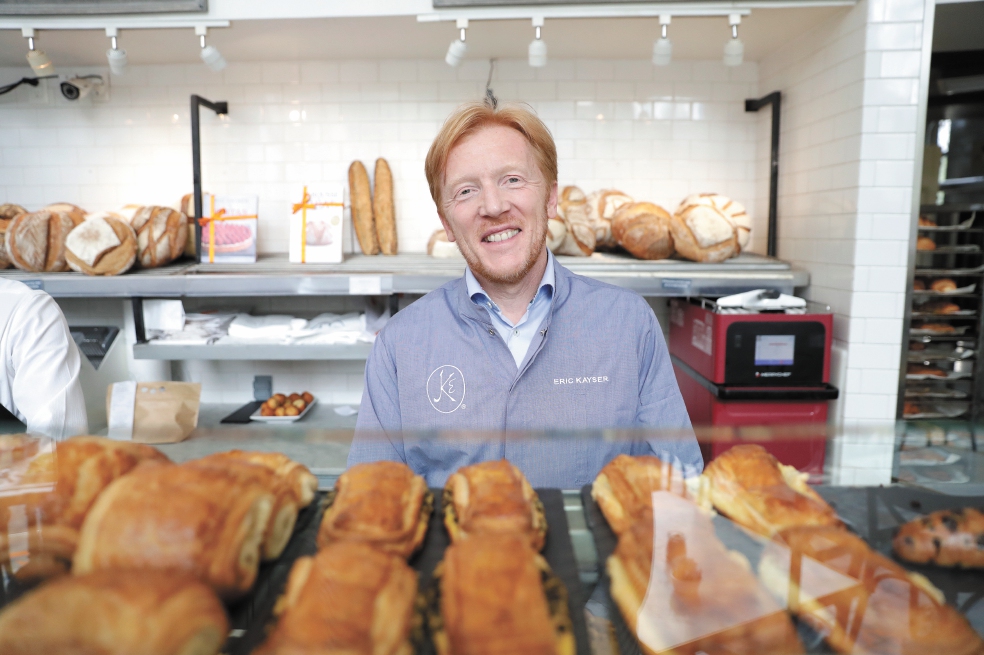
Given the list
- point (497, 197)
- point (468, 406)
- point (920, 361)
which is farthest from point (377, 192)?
point (920, 361)

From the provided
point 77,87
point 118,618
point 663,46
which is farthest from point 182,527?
point 77,87

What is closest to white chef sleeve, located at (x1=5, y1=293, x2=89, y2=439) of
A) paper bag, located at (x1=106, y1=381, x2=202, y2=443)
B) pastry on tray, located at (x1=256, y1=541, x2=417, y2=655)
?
paper bag, located at (x1=106, y1=381, x2=202, y2=443)

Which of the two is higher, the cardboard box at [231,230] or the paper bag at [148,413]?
the cardboard box at [231,230]

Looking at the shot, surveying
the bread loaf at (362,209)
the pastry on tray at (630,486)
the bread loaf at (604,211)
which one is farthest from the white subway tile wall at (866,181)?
the pastry on tray at (630,486)

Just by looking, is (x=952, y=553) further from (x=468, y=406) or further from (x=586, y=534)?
(x=468, y=406)

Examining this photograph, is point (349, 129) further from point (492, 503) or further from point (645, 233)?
point (492, 503)

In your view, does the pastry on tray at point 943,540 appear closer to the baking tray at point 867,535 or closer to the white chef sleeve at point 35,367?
the baking tray at point 867,535

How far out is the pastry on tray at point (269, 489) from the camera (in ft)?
1.57

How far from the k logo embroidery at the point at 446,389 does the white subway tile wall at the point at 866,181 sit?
2009 millimetres

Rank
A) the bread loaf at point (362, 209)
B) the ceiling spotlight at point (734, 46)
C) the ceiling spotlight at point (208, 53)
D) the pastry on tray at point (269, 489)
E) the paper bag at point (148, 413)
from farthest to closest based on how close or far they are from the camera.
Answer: the bread loaf at point (362, 209) → the ceiling spotlight at point (208, 53) → the ceiling spotlight at point (734, 46) → the paper bag at point (148, 413) → the pastry on tray at point (269, 489)

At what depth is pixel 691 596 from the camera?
444 millimetres

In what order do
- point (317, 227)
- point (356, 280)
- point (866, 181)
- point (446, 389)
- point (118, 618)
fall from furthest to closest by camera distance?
point (317, 227) → point (356, 280) → point (866, 181) → point (446, 389) → point (118, 618)

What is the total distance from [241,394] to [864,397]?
309 cm

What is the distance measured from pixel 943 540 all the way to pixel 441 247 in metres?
2.76
